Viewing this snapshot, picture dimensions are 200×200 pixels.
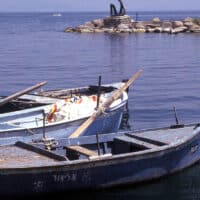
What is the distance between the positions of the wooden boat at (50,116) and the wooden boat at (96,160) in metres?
1.66

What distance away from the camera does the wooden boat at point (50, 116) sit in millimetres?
17156

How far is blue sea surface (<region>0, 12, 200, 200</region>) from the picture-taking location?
15.5 m

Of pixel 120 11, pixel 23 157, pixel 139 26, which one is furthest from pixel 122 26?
pixel 23 157

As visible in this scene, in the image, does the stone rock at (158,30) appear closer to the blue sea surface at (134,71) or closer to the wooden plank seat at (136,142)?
the blue sea surface at (134,71)

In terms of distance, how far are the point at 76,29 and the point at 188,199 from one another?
264 feet

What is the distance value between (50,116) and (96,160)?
5263 mm

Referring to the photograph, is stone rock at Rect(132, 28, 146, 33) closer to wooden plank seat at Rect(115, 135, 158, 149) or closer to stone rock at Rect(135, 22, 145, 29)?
stone rock at Rect(135, 22, 145, 29)

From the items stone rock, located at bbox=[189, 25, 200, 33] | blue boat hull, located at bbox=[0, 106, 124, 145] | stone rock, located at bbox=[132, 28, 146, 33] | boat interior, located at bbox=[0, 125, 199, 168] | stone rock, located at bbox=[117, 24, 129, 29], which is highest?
boat interior, located at bbox=[0, 125, 199, 168]

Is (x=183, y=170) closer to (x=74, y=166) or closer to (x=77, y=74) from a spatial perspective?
(x=74, y=166)

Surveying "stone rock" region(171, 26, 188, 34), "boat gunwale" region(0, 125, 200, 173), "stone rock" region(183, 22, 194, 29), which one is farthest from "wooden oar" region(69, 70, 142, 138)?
"stone rock" region(183, 22, 194, 29)

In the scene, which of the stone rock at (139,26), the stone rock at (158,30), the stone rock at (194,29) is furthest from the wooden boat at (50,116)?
the stone rock at (139,26)

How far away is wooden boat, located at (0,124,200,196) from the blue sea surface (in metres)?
0.42

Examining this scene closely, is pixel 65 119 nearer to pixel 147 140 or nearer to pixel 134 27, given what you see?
pixel 147 140
